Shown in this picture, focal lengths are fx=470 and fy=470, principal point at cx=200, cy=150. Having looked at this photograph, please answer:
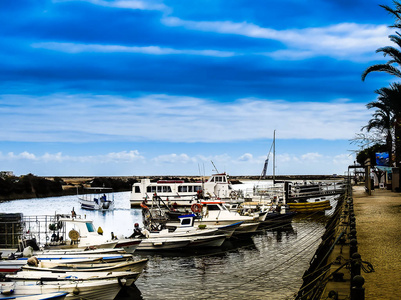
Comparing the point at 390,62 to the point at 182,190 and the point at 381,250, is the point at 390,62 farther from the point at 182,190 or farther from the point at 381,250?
the point at 182,190

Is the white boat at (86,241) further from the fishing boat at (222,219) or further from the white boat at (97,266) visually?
the fishing boat at (222,219)

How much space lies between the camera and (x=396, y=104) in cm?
2552

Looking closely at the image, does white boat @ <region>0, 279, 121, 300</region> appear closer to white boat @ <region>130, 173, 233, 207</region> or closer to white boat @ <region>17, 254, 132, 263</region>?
white boat @ <region>17, 254, 132, 263</region>

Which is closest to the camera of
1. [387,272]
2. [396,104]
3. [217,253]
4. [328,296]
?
[328,296]

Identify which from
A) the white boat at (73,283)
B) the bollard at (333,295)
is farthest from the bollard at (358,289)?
the white boat at (73,283)

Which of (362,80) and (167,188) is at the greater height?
(362,80)

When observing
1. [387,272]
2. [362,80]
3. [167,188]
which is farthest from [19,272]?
[167,188]

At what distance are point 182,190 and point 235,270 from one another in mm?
49658

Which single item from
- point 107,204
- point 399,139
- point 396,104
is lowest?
point 107,204

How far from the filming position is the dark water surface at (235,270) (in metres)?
19.9

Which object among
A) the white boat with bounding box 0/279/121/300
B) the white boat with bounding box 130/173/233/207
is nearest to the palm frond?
the white boat with bounding box 0/279/121/300

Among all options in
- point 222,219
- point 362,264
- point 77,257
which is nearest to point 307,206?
point 222,219

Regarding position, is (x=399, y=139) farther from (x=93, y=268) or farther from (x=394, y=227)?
(x=93, y=268)

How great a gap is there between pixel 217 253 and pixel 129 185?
163 meters
